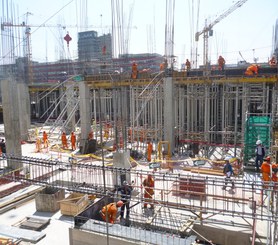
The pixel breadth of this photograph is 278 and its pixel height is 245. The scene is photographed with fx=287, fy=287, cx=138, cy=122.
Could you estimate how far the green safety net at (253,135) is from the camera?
44.3 feet

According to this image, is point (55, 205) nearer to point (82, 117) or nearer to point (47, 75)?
point (82, 117)

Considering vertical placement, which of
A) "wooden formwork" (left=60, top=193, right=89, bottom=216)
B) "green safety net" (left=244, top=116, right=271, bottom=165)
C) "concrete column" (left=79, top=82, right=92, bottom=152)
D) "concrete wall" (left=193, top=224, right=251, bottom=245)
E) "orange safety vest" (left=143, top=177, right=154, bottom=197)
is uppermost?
"concrete column" (left=79, top=82, right=92, bottom=152)

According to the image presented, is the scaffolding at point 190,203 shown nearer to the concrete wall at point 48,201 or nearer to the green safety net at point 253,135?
the concrete wall at point 48,201

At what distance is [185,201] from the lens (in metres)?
9.72

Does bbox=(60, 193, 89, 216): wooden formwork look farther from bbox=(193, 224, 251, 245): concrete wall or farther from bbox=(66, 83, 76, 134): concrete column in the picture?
bbox=(66, 83, 76, 134): concrete column

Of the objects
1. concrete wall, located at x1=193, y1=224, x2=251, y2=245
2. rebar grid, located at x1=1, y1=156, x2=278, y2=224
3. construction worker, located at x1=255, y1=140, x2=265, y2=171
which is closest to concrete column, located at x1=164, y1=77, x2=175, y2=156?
rebar grid, located at x1=1, y1=156, x2=278, y2=224

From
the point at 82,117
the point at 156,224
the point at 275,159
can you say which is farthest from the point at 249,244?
the point at 82,117

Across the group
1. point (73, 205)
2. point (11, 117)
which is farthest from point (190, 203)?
point (11, 117)

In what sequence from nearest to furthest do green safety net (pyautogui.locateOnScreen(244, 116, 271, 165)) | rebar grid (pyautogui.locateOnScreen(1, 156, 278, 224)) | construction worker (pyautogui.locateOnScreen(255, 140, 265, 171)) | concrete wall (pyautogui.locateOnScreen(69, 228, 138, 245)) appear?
concrete wall (pyautogui.locateOnScreen(69, 228, 138, 245)) < rebar grid (pyautogui.locateOnScreen(1, 156, 278, 224)) < construction worker (pyautogui.locateOnScreen(255, 140, 265, 171)) < green safety net (pyautogui.locateOnScreen(244, 116, 271, 165))

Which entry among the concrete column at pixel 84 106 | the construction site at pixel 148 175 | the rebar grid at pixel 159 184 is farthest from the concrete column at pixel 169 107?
the concrete column at pixel 84 106

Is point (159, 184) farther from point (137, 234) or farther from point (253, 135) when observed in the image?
point (253, 135)

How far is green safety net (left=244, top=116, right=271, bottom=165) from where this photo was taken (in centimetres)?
1350

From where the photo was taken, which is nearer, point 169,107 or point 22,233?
point 22,233

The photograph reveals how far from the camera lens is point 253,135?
44.9ft
